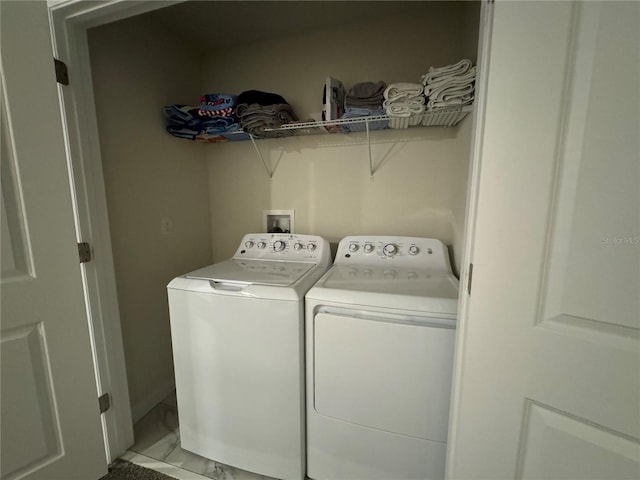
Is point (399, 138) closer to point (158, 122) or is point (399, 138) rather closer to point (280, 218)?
point (280, 218)

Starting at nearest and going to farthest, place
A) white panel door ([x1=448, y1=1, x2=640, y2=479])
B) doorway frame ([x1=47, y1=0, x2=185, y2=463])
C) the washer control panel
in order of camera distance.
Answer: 1. white panel door ([x1=448, y1=1, x2=640, y2=479])
2. doorway frame ([x1=47, y1=0, x2=185, y2=463])
3. the washer control panel

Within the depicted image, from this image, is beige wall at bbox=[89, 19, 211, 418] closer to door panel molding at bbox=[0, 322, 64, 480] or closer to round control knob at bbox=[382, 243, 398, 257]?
door panel molding at bbox=[0, 322, 64, 480]

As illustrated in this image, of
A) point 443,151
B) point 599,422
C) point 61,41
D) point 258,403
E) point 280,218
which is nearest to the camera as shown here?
point 599,422

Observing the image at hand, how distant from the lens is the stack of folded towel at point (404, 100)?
131cm

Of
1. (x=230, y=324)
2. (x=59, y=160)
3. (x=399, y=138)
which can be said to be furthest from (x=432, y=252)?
(x=59, y=160)

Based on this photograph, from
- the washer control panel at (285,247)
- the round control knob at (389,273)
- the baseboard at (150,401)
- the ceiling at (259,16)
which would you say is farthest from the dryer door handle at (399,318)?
the ceiling at (259,16)

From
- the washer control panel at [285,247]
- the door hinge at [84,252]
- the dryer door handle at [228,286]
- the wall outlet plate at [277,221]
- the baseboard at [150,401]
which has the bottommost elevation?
the baseboard at [150,401]

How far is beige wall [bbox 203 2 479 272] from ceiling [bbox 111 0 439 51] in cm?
6

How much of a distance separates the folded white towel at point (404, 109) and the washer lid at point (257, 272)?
0.94 meters

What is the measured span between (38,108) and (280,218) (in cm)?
134

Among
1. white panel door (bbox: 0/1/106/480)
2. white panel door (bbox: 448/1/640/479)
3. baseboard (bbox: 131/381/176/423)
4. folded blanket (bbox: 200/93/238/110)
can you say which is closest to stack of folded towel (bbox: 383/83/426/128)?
white panel door (bbox: 448/1/640/479)

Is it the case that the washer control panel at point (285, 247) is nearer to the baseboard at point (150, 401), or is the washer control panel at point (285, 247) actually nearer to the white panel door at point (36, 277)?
the white panel door at point (36, 277)

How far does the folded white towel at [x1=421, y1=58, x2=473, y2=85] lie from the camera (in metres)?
1.19

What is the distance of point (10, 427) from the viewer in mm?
952
